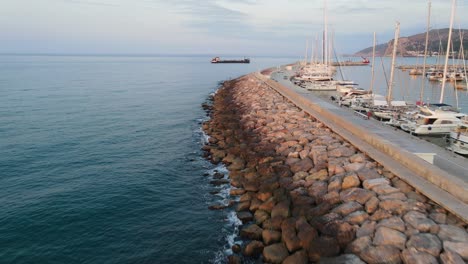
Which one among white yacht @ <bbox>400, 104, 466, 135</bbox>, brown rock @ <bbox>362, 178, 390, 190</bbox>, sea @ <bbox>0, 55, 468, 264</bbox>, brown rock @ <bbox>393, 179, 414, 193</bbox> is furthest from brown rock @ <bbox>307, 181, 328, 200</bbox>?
white yacht @ <bbox>400, 104, 466, 135</bbox>

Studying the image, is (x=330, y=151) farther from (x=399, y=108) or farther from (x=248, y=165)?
(x=399, y=108)

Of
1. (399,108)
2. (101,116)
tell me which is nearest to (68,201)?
(101,116)

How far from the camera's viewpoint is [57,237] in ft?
38.4

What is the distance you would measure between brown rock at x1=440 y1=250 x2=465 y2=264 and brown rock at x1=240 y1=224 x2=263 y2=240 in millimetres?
5102

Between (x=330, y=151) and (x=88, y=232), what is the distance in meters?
10.0

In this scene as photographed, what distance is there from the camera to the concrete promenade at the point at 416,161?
9.64 meters

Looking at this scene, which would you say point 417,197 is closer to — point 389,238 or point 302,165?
point 389,238

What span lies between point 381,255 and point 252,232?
418cm

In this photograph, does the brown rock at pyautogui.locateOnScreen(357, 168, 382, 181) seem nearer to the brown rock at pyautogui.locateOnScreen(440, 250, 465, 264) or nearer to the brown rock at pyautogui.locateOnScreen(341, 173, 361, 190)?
the brown rock at pyautogui.locateOnScreen(341, 173, 361, 190)

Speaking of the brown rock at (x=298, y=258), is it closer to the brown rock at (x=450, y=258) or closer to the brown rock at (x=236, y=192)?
the brown rock at (x=450, y=258)

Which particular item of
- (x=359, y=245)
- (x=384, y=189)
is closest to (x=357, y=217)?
(x=359, y=245)

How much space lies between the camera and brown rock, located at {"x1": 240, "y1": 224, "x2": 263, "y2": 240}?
11046mm

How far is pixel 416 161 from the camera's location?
11.6 m

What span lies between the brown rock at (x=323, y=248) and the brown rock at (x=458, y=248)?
2474 mm
